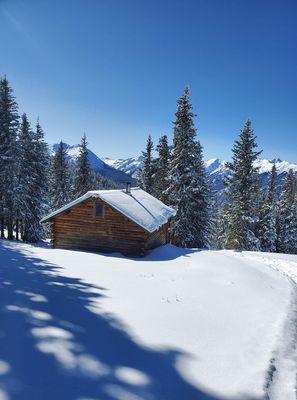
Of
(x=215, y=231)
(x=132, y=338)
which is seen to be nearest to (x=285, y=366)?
(x=132, y=338)

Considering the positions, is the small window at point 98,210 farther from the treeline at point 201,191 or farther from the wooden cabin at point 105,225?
the treeline at point 201,191

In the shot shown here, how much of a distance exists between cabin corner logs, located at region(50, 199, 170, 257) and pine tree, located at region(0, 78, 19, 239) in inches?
460

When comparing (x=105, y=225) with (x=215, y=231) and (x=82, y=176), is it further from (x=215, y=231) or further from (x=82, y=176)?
(x=215, y=231)

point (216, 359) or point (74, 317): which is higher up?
point (74, 317)

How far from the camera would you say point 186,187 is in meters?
30.0

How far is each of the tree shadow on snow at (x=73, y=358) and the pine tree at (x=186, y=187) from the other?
78.0 feet

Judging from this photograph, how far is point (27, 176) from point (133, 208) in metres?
18.7

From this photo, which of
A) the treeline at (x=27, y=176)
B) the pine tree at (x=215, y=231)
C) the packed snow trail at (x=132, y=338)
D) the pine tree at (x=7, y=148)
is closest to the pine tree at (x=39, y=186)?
the treeline at (x=27, y=176)

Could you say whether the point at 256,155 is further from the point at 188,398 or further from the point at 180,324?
the point at 188,398

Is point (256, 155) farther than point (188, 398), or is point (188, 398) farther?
point (256, 155)

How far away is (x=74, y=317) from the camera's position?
598cm

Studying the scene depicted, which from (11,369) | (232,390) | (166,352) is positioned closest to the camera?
(11,369)

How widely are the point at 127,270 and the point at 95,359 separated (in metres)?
6.88

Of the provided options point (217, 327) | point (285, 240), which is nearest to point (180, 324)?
point (217, 327)
